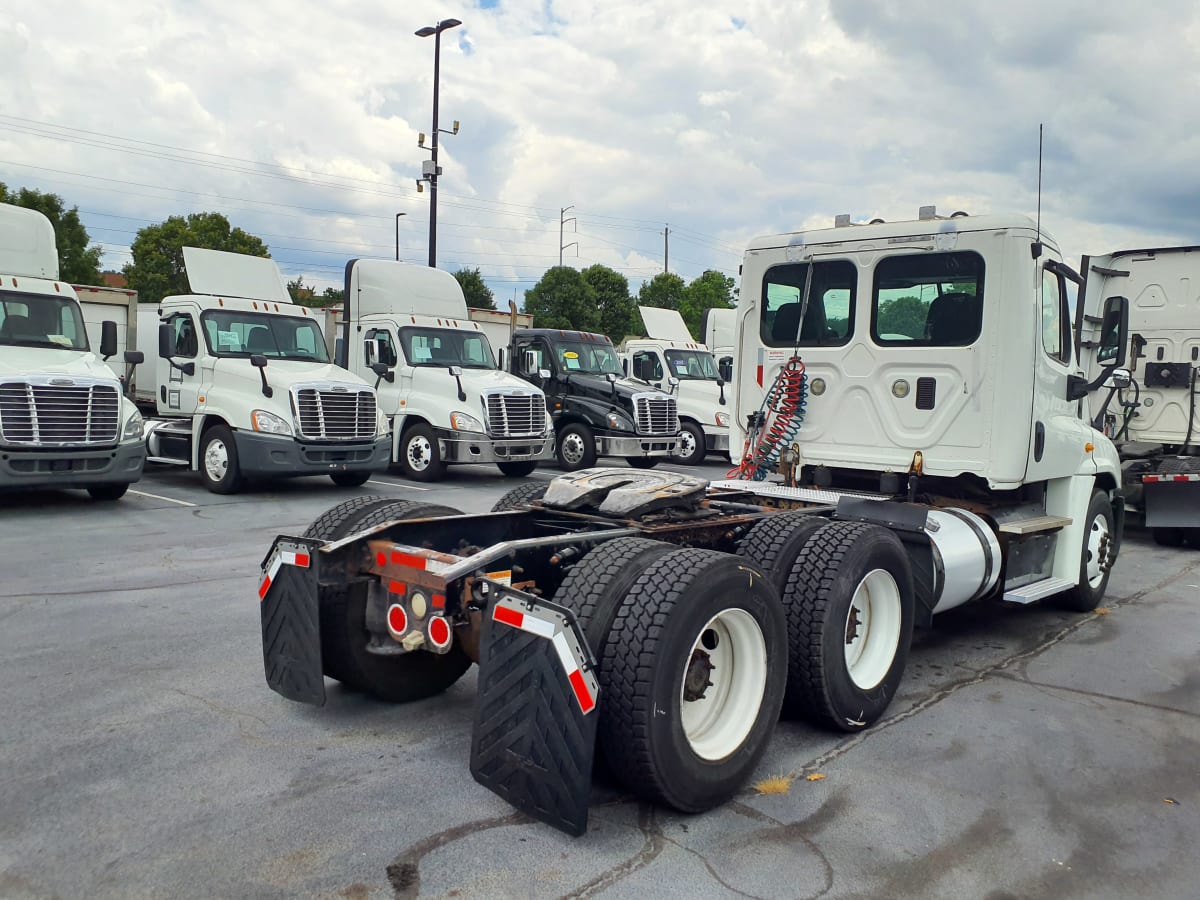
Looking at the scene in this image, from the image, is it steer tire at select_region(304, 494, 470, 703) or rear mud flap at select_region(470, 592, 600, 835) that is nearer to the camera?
rear mud flap at select_region(470, 592, 600, 835)

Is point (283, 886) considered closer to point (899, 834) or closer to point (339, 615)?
point (339, 615)

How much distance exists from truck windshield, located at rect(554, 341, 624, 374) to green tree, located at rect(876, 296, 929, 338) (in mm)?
10845

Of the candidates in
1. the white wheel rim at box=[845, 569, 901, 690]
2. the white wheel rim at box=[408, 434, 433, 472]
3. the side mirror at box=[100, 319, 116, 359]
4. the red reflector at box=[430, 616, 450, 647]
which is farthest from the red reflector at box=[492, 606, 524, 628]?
the white wheel rim at box=[408, 434, 433, 472]

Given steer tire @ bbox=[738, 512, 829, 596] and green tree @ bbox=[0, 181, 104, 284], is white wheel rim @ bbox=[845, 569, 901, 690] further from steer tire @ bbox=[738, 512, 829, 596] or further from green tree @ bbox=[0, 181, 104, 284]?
green tree @ bbox=[0, 181, 104, 284]

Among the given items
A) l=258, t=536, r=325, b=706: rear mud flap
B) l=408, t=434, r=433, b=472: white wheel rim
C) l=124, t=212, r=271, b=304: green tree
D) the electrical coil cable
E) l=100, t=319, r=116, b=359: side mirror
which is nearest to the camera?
l=258, t=536, r=325, b=706: rear mud flap

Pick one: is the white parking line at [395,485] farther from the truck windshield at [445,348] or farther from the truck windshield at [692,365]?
the truck windshield at [692,365]

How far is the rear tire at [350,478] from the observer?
532 inches

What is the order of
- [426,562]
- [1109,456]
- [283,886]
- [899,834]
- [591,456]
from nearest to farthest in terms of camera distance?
[283,886], [899,834], [426,562], [1109,456], [591,456]

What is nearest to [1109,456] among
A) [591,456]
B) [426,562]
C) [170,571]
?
[426,562]

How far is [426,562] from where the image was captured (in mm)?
3834

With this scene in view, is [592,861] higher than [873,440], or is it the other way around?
[873,440]

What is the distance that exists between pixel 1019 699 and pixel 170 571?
607 centimetres

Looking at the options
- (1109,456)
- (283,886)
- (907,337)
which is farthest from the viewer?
(1109,456)

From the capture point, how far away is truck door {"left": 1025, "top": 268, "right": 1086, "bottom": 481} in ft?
19.8
